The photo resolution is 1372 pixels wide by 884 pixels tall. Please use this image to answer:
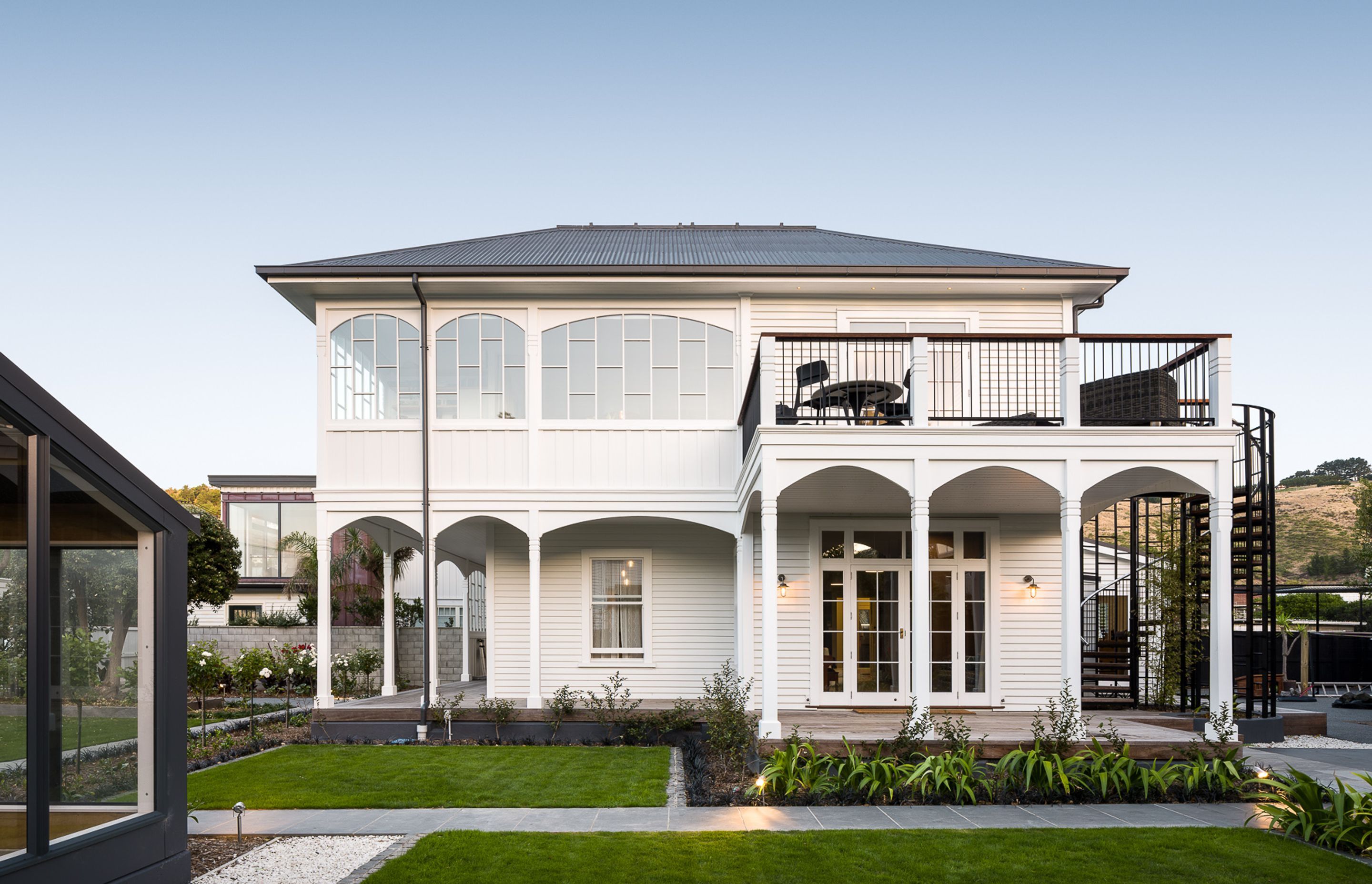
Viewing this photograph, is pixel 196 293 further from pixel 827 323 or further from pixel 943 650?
pixel 943 650

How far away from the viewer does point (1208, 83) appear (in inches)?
672

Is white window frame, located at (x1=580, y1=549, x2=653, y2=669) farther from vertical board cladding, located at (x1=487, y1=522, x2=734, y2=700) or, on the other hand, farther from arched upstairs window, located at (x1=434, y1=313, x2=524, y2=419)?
arched upstairs window, located at (x1=434, y1=313, x2=524, y2=419)

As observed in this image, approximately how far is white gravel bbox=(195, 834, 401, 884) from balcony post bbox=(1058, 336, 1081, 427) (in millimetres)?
7776

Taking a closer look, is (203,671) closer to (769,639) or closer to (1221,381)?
(769,639)

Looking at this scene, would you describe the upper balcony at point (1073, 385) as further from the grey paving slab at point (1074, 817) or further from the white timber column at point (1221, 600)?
the grey paving slab at point (1074, 817)

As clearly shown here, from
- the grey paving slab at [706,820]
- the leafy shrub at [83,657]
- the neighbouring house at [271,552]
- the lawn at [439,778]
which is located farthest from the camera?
the neighbouring house at [271,552]

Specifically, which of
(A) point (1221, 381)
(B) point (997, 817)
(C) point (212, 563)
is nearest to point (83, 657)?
(B) point (997, 817)

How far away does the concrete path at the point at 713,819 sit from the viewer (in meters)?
7.43

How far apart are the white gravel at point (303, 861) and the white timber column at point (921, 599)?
205 inches

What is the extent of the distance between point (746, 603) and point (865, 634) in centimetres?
191

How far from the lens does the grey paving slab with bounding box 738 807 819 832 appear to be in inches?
293

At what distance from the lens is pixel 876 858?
6465 mm

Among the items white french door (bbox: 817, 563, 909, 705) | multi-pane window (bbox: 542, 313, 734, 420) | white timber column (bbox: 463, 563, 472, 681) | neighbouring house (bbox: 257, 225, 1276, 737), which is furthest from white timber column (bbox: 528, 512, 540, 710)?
white timber column (bbox: 463, 563, 472, 681)

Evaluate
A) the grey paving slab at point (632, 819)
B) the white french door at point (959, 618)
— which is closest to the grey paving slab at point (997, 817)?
the grey paving slab at point (632, 819)
